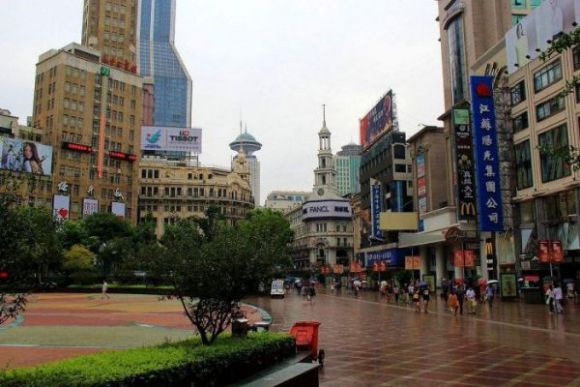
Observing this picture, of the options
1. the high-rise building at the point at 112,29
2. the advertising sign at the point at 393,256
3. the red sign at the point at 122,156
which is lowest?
the advertising sign at the point at 393,256

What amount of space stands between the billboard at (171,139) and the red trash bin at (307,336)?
89.4 m

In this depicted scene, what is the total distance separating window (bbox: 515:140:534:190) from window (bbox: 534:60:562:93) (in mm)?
4235

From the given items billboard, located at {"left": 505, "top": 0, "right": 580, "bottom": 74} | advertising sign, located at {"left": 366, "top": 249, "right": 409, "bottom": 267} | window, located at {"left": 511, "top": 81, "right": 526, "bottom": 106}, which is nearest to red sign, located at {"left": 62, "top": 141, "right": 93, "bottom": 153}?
advertising sign, located at {"left": 366, "top": 249, "right": 409, "bottom": 267}

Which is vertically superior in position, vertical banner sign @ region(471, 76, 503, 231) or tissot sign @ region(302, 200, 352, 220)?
tissot sign @ region(302, 200, 352, 220)

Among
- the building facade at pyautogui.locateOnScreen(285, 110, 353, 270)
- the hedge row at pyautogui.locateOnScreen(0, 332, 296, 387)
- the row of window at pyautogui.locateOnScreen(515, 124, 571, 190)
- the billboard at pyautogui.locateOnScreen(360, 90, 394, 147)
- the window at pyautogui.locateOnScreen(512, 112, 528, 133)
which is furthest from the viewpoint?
the building facade at pyautogui.locateOnScreen(285, 110, 353, 270)

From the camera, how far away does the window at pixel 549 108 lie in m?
37.3

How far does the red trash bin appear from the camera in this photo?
37.7 feet

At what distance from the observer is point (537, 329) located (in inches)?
771

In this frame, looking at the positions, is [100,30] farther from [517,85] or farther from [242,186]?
[517,85]

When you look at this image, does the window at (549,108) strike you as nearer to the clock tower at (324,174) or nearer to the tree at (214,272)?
the tree at (214,272)

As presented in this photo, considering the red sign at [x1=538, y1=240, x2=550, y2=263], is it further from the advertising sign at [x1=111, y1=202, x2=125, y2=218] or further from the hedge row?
the advertising sign at [x1=111, y1=202, x2=125, y2=218]

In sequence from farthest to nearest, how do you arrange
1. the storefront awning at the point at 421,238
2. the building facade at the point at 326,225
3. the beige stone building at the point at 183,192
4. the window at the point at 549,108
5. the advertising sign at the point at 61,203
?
the building facade at the point at 326,225 < the beige stone building at the point at 183,192 < the advertising sign at the point at 61,203 < the storefront awning at the point at 421,238 < the window at the point at 549,108

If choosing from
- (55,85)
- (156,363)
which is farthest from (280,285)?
(55,85)

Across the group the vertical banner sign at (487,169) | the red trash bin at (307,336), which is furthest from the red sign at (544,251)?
the red trash bin at (307,336)
